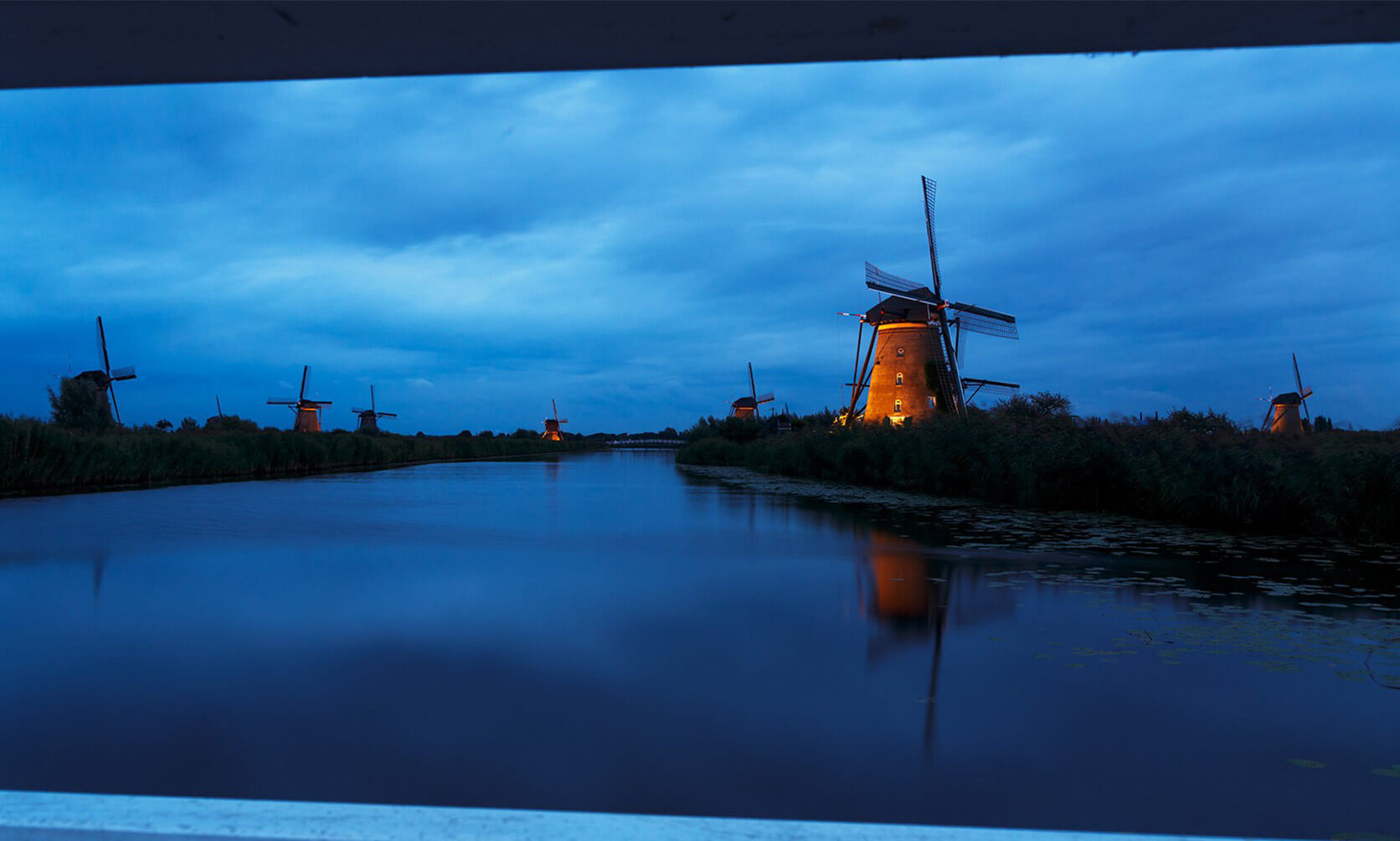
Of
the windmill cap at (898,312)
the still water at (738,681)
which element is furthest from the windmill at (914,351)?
the still water at (738,681)

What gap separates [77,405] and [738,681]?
114ft

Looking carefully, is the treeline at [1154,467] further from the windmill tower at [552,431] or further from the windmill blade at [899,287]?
the windmill tower at [552,431]

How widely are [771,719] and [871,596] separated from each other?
3.01 metres

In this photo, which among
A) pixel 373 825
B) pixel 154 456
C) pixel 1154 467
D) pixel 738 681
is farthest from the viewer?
pixel 154 456

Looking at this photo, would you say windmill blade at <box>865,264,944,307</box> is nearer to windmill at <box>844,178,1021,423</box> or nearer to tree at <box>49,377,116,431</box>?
windmill at <box>844,178,1021,423</box>

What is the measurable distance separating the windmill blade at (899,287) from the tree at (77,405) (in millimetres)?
26830

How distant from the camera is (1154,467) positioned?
11.4 meters

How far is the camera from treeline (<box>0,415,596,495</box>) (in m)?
16.4

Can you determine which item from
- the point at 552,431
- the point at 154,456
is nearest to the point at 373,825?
the point at 154,456

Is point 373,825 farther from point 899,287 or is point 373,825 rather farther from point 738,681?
point 899,287

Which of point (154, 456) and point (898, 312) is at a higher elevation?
point (898, 312)

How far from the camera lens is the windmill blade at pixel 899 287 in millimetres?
27247

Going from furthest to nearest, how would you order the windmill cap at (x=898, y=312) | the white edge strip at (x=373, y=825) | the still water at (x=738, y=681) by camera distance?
the windmill cap at (x=898, y=312) < the still water at (x=738, y=681) < the white edge strip at (x=373, y=825)

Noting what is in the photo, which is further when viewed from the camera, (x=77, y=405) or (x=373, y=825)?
(x=77, y=405)
